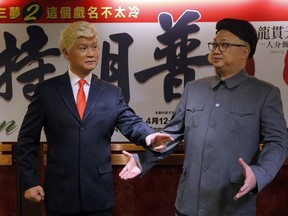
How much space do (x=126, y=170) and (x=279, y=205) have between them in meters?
1.75

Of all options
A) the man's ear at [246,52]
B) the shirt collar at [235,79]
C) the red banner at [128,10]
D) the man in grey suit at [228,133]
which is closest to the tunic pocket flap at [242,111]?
the man in grey suit at [228,133]

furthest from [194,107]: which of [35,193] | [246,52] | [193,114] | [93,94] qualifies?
[35,193]

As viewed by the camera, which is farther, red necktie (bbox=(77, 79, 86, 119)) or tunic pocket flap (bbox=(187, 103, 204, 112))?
red necktie (bbox=(77, 79, 86, 119))

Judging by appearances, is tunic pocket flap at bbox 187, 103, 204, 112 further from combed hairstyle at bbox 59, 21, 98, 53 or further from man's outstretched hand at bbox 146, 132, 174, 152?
combed hairstyle at bbox 59, 21, 98, 53

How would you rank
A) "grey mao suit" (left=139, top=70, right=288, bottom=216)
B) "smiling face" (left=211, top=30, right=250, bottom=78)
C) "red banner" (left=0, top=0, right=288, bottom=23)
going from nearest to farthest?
1. "grey mao suit" (left=139, top=70, right=288, bottom=216)
2. "smiling face" (left=211, top=30, right=250, bottom=78)
3. "red banner" (left=0, top=0, right=288, bottom=23)

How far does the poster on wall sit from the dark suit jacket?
2.92 ft

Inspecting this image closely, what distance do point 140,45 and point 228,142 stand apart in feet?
4.61

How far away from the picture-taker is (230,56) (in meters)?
2.16

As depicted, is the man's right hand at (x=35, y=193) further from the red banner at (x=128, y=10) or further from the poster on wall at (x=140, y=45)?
the red banner at (x=128, y=10)

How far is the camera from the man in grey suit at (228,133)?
2066 millimetres

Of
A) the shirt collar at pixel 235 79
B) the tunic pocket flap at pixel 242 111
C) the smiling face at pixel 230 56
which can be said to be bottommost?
the tunic pocket flap at pixel 242 111

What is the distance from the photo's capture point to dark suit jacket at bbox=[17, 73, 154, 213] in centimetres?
233

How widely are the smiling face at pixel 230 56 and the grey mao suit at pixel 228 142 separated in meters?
0.05

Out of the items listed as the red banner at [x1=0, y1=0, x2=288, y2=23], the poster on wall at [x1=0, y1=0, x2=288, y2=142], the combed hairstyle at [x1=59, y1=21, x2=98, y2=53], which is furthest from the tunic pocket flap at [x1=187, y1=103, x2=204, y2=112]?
the red banner at [x1=0, y1=0, x2=288, y2=23]
